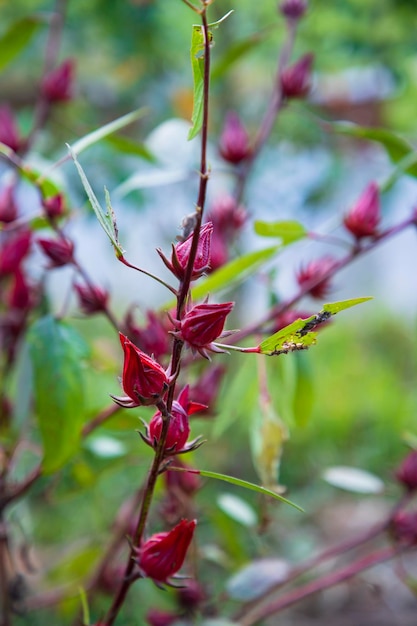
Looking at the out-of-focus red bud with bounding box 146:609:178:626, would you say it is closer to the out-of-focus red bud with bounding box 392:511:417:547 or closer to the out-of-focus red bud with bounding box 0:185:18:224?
the out-of-focus red bud with bounding box 392:511:417:547

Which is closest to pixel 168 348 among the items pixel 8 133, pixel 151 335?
pixel 151 335

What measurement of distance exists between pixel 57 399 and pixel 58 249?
0.09 meters

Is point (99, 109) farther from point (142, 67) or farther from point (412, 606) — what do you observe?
point (412, 606)

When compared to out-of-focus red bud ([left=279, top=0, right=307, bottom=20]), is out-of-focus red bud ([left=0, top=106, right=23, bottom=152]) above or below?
below

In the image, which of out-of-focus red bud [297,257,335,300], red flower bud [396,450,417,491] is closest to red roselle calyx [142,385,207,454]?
out-of-focus red bud [297,257,335,300]

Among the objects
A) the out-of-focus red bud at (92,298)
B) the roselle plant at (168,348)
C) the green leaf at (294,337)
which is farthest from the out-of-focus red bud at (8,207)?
the green leaf at (294,337)

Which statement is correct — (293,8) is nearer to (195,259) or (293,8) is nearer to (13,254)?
(13,254)

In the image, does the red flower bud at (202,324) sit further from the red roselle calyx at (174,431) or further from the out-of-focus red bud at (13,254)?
the out-of-focus red bud at (13,254)

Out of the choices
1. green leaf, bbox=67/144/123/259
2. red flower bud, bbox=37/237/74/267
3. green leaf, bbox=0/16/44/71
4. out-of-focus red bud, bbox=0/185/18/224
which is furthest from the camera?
green leaf, bbox=0/16/44/71

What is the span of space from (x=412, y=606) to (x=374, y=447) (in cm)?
62

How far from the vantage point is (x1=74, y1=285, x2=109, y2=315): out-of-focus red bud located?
454 mm

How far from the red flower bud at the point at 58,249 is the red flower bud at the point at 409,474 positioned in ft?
1.06

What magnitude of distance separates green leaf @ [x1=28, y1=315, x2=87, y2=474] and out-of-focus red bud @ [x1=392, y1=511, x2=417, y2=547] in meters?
0.28

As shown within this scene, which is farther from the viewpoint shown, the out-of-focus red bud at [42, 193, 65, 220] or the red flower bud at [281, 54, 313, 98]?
the red flower bud at [281, 54, 313, 98]
